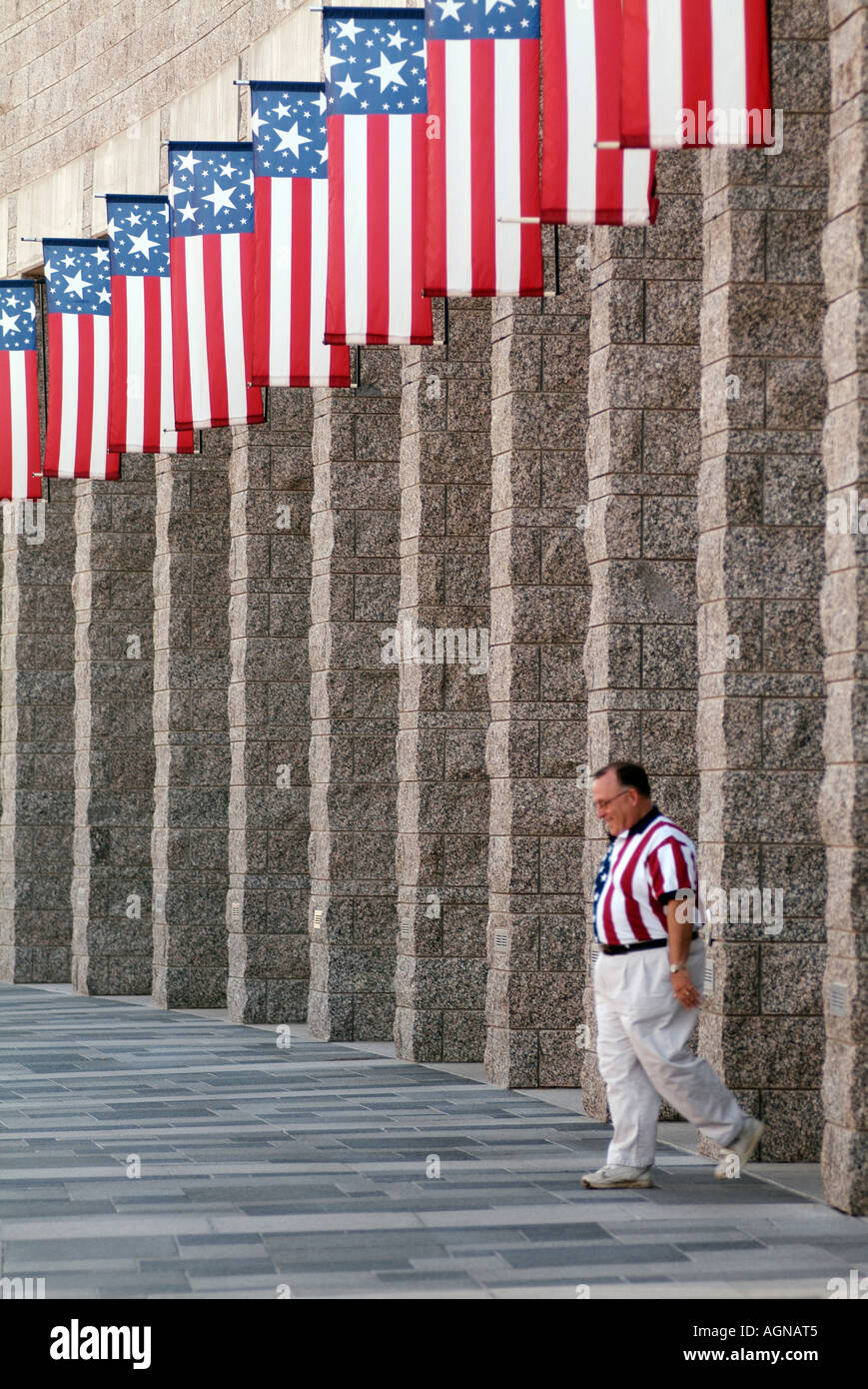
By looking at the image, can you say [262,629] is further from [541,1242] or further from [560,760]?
[541,1242]

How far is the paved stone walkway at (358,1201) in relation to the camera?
9.54m

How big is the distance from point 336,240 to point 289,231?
1.82 meters

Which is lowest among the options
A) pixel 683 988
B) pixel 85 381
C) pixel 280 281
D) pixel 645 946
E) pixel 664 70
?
pixel 683 988

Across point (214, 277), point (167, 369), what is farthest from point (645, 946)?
point (167, 369)

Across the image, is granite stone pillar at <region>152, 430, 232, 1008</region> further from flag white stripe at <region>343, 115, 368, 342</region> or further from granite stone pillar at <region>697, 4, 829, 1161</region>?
granite stone pillar at <region>697, 4, 829, 1161</region>

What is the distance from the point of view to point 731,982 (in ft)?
42.2

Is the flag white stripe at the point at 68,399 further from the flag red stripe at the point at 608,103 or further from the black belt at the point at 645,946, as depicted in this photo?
the black belt at the point at 645,946

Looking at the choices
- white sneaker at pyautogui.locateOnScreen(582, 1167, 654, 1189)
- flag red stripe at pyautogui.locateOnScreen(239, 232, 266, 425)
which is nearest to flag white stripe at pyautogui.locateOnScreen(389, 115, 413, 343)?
flag red stripe at pyautogui.locateOnScreen(239, 232, 266, 425)

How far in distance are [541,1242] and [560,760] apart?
6.71 metres

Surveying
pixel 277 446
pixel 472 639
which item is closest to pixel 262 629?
pixel 277 446

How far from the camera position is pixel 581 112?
12969 mm

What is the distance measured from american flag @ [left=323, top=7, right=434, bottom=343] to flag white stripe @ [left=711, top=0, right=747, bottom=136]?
3.60m

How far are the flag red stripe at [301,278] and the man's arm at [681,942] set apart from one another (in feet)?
22.9

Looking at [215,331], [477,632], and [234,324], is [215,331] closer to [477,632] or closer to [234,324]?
[234,324]
